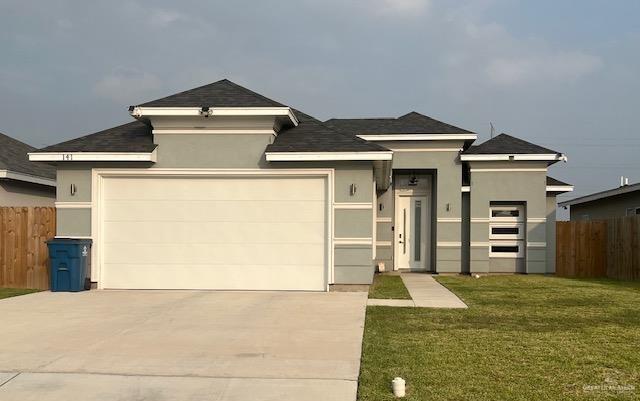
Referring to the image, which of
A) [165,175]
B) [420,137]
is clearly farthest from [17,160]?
[420,137]

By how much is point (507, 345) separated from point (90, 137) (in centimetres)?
1026

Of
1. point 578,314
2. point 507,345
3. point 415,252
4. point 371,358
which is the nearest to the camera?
point 371,358

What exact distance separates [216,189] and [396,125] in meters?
7.30

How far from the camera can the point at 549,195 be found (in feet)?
60.3

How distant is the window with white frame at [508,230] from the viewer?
704 inches

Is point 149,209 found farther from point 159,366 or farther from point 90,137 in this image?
point 159,366

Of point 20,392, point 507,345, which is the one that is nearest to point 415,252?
point 507,345

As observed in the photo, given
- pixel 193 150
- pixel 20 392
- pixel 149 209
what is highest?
pixel 193 150

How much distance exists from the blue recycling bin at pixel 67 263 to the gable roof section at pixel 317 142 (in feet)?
14.8

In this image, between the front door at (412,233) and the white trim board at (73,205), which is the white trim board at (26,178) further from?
the front door at (412,233)

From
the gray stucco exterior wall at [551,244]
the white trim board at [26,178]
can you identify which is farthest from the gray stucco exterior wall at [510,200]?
the white trim board at [26,178]

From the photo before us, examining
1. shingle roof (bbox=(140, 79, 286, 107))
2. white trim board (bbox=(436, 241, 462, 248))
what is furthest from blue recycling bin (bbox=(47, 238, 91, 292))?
white trim board (bbox=(436, 241, 462, 248))

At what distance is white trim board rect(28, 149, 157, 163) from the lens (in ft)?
41.1

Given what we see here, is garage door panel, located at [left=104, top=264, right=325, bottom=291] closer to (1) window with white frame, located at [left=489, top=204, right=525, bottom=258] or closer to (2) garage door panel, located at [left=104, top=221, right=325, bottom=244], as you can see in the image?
(2) garage door panel, located at [left=104, top=221, right=325, bottom=244]
